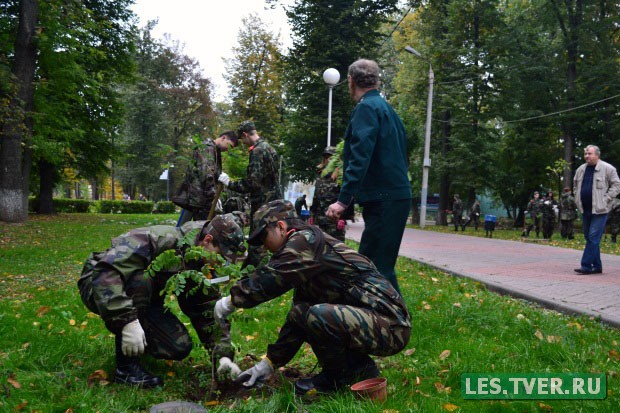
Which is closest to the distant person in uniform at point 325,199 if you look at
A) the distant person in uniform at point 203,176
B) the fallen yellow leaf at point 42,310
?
the distant person in uniform at point 203,176

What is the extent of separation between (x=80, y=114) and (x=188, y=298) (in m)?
21.0

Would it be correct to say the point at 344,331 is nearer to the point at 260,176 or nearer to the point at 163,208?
the point at 260,176

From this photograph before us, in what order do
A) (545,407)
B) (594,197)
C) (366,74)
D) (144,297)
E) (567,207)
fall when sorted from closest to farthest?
(545,407) → (144,297) → (366,74) → (594,197) → (567,207)

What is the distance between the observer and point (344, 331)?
278cm

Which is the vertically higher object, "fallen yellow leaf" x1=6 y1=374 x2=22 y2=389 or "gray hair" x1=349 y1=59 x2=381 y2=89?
"gray hair" x1=349 y1=59 x2=381 y2=89

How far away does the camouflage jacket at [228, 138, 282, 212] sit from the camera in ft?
20.1

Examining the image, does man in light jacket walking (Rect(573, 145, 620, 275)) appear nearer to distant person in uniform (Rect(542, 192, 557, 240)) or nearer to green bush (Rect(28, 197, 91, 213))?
distant person in uniform (Rect(542, 192, 557, 240))

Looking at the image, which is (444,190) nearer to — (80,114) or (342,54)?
(342,54)

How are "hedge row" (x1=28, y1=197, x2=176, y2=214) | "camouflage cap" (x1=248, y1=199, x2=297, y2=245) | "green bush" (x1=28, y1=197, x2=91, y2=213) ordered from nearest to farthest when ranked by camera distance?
"camouflage cap" (x1=248, y1=199, x2=297, y2=245) < "green bush" (x1=28, y1=197, x2=91, y2=213) < "hedge row" (x1=28, y1=197, x2=176, y2=214)

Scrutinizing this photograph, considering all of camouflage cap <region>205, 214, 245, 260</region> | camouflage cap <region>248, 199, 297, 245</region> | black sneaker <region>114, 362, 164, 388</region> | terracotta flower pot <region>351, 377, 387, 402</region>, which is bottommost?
black sneaker <region>114, 362, 164, 388</region>

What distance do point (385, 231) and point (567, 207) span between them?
1802cm

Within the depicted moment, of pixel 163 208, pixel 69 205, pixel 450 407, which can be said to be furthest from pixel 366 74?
pixel 163 208

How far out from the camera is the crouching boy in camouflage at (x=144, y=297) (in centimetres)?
304

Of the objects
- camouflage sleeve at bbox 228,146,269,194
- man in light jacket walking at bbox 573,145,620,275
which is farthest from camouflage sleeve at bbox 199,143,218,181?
man in light jacket walking at bbox 573,145,620,275
